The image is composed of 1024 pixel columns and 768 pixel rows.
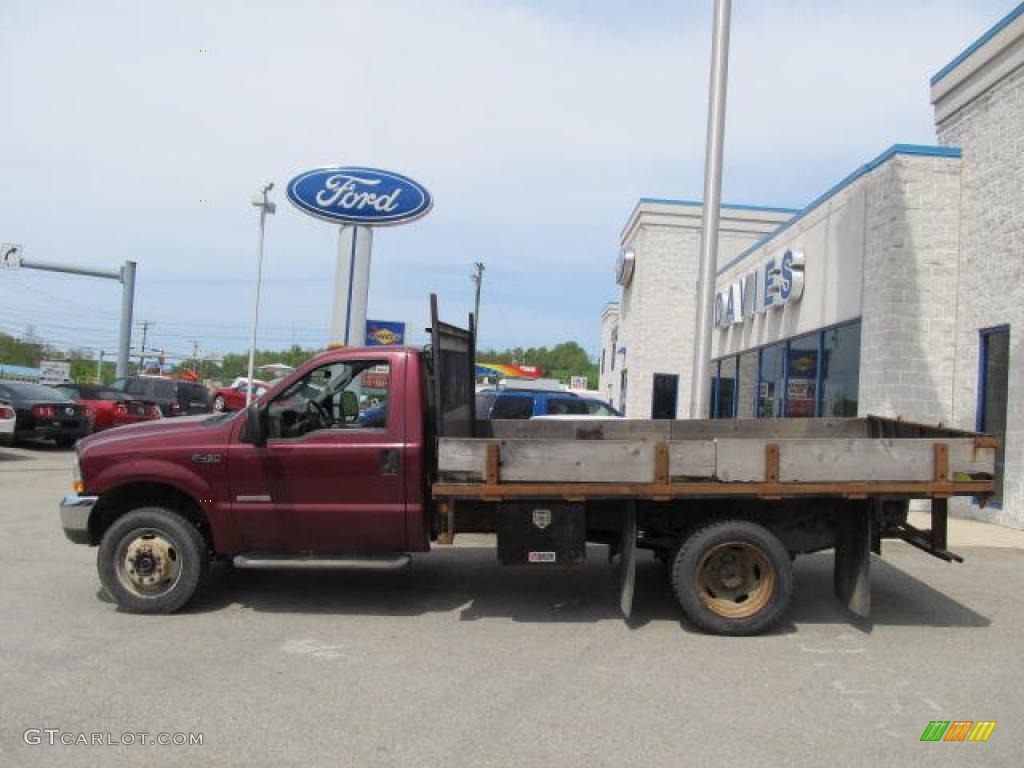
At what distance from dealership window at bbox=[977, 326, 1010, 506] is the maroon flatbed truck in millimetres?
5436

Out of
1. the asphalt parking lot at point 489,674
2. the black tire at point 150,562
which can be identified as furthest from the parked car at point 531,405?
the black tire at point 150,562

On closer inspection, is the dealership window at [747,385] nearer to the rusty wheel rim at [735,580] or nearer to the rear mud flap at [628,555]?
the rusty wheel rim at [735,580]

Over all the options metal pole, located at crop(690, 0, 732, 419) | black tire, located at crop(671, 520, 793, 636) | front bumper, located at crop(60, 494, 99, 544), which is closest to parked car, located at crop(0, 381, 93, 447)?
front bumper, located at crop(60, 494, 99, 544)

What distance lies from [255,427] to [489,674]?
247 cm

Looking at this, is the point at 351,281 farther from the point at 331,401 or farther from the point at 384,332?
the point at 331,401

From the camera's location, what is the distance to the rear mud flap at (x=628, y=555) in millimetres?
6059

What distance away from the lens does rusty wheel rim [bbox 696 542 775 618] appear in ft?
19.7

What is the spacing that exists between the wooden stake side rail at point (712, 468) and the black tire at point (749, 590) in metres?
0.31

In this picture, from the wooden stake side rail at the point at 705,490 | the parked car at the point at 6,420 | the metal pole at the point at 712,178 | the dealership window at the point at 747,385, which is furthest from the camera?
the dealership window at the point at 747,385

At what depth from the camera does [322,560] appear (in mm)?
6199

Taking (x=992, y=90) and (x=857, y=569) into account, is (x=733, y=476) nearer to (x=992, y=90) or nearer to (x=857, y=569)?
(x=857, y=569)

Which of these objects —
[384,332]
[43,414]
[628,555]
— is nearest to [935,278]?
[628,555]

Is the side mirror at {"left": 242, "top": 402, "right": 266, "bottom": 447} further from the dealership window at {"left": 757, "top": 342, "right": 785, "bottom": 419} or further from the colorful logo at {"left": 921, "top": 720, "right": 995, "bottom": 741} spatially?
the dealership window at {"left": 757, "top": 342, "right": 785, "bottom": 419}

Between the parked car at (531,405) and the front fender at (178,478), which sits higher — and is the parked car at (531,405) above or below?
above
